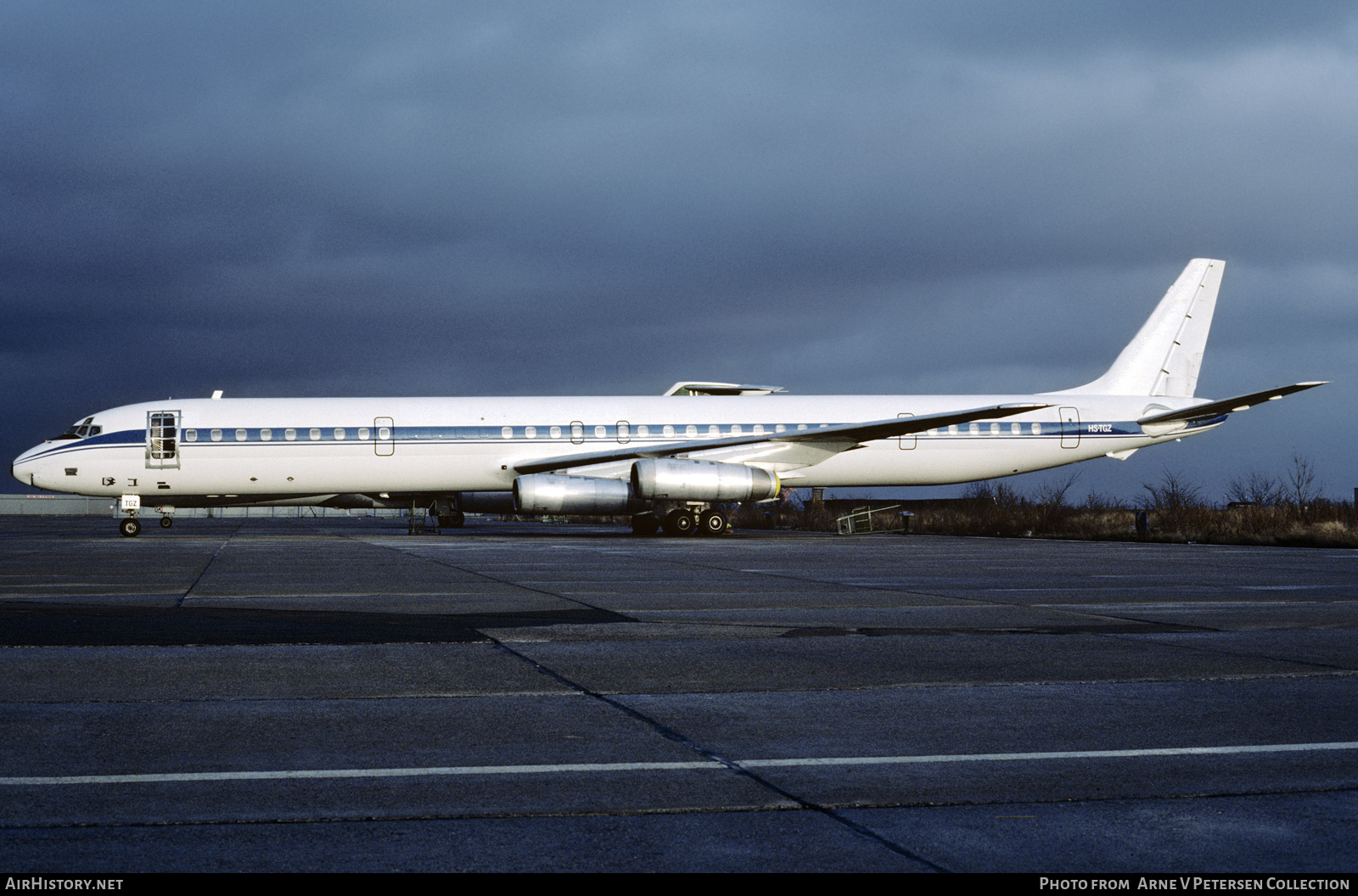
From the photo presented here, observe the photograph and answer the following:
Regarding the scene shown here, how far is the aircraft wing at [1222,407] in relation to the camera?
27659 millimetres

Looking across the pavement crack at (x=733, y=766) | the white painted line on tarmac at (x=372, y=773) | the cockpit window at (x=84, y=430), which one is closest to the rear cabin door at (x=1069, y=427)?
the cockpit window at (x=84, y=430)

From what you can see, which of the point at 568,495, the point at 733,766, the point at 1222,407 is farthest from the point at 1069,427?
the point at 733,766

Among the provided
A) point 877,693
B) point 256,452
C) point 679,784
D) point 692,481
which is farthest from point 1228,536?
point 679,784

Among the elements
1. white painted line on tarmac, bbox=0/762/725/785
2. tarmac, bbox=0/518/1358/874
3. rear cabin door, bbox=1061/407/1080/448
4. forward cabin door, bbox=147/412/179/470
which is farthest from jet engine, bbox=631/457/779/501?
white painted line on tarmac, bbox=0/762/725/785

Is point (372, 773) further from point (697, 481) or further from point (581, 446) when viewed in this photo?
point (581, 446)

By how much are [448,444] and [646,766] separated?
950 inches

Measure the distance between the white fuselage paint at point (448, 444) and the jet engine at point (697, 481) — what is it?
107cm

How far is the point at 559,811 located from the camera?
3.76 metres

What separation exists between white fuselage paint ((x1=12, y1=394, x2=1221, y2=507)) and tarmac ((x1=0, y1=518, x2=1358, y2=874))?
16803 millimetres

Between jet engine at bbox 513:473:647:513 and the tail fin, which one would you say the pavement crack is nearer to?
jet engine at bbox 513:473:647:513

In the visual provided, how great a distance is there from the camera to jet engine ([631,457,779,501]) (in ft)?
87.0

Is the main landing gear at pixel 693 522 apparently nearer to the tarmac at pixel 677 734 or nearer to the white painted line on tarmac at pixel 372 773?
the tarmac at pixel 677 734

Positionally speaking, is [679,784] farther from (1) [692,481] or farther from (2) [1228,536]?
(2) [1228,536]

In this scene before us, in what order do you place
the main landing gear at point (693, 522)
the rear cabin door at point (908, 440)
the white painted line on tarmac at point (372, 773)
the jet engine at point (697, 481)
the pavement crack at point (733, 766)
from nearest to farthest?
the pavement crack at point (733, 766), the white painted line on tarmac at point (372, 773), the jet engine at point (697, 481), the main landing gear at point (693, 522), the rear cabin door at point (908, 440)
